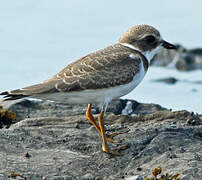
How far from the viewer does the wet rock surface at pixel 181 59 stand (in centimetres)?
1455

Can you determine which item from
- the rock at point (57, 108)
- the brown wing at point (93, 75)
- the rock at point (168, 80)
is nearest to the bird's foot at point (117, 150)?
the brown wing at point (93, 75)

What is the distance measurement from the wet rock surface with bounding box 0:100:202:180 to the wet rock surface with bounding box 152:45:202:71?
634cm

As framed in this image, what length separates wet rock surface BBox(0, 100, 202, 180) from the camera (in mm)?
6168

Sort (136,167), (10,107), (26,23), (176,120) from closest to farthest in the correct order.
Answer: (136,167), (176,120), (10,107), (26,23)

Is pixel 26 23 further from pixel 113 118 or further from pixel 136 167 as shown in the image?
pixel 136 167

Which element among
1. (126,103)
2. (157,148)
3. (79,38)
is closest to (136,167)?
(157,148)

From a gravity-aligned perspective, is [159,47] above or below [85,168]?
above

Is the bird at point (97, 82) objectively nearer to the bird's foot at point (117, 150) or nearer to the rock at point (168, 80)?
the bird's foot at point (117, 150)

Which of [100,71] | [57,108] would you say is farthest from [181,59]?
[100,71]

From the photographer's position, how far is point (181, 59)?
1466cm

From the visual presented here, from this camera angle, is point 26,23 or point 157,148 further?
point 26,23

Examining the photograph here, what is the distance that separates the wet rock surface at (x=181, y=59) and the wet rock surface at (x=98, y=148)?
20.8 ft

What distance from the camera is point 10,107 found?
386 inches

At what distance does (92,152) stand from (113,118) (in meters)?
1.60
